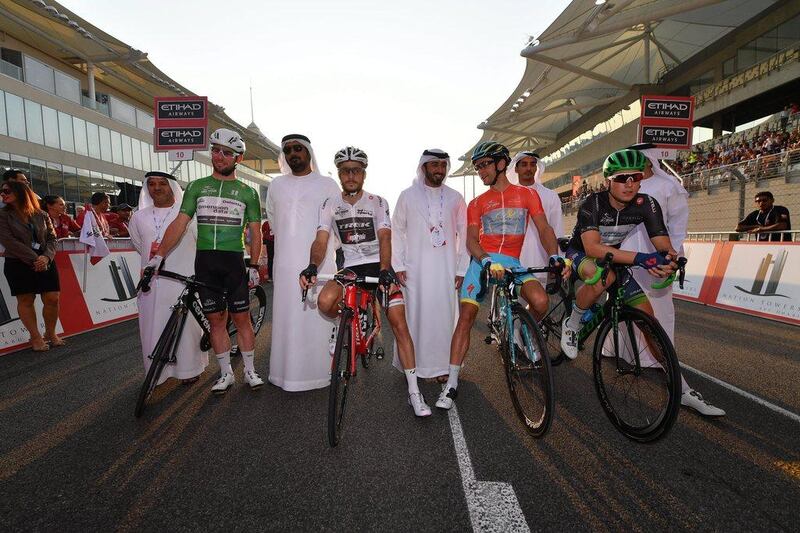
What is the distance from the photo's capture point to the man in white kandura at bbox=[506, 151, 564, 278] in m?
5.92

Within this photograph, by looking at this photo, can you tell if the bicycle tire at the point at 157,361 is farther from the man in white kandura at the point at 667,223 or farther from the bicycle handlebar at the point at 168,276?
the man in white kandura at the point at 667,223

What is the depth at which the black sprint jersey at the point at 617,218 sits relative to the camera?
→ 12.5 ft

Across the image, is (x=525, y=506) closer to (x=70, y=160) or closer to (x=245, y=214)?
(x=245, y=214)

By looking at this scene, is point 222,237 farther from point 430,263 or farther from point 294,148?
point 430,263

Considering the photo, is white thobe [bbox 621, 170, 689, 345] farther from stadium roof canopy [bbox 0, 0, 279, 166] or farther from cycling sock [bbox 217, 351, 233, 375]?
stadium roof canopy [bbox 0, 0, 279, 166]

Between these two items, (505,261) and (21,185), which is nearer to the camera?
(505,261)

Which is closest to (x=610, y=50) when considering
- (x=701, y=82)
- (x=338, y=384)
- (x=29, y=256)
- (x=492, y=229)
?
(x=701, y=82)

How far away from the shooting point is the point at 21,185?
6.08 meters

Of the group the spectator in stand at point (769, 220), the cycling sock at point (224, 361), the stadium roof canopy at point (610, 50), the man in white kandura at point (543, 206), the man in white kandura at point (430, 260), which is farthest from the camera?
the stadium roof canopy at point (610, 50)

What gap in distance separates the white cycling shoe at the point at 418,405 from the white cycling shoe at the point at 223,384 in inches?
76.6

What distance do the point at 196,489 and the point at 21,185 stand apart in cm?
578

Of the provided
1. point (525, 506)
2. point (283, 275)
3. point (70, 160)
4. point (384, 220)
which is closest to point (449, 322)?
point (384, 220)

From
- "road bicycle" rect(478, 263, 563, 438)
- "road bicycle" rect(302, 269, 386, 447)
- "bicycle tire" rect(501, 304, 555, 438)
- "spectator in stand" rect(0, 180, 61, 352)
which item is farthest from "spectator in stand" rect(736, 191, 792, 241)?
"spectator in stand" rect(0, 180, 61, 352)

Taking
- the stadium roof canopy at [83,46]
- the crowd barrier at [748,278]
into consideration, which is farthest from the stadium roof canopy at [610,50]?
the stadium roof canopy at [83,46]
